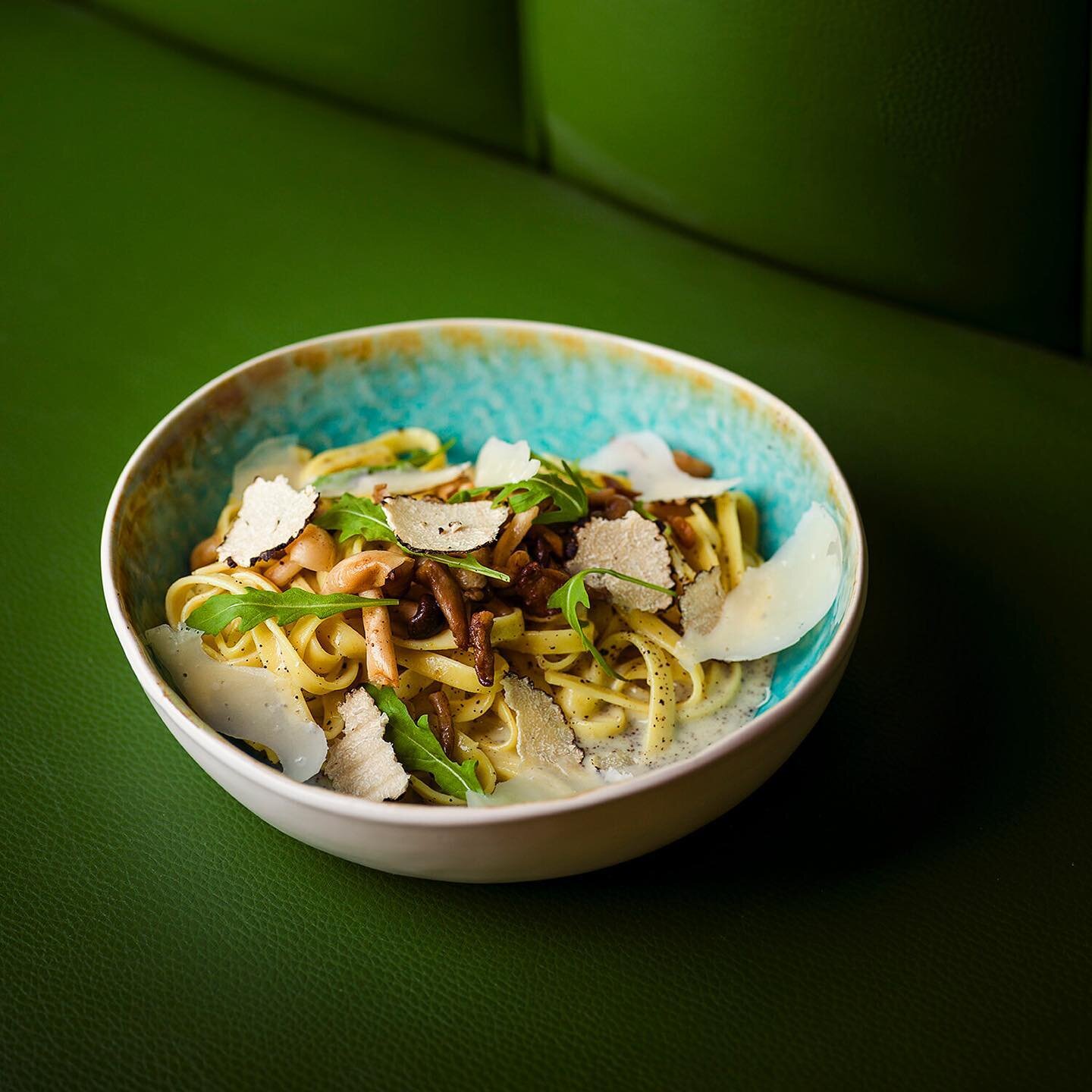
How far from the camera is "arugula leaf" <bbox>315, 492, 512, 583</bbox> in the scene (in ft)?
5.33

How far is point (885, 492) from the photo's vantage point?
7.30 feet

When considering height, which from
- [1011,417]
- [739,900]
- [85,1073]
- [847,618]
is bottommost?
[85,1073]

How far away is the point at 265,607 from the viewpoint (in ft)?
5.38

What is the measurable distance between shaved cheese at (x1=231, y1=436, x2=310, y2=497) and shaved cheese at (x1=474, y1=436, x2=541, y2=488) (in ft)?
1.06

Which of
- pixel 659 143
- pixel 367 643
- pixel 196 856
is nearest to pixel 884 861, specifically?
pixel 367 643

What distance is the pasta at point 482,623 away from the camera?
5.32ft

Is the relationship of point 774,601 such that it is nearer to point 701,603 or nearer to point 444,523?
point 701,603

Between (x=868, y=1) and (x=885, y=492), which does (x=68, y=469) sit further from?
(x=868, y=1)

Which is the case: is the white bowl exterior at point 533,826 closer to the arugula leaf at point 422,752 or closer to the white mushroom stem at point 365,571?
the arugula leaf at point 422,752

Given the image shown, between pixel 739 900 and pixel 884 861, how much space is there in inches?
8.7

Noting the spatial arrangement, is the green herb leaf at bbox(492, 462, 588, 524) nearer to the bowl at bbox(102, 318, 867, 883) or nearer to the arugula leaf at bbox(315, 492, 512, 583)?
the arugula leaf at bbox(315, 492, 512, 583)

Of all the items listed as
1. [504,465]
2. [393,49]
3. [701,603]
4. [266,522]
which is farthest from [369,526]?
[393,49]

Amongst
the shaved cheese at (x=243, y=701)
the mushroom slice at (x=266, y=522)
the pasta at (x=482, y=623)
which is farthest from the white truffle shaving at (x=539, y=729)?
the mushroom slice at (x=266, y=522)

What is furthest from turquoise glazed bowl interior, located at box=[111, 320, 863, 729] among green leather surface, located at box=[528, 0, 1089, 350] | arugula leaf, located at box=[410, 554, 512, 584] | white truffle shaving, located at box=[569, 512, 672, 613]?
green leather surface, located at box=[528, 0, 1089, 350]
